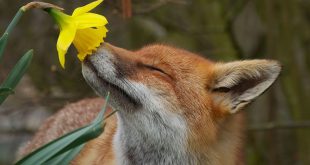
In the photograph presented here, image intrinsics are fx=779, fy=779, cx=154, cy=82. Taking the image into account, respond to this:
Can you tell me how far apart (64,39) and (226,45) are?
635 cm

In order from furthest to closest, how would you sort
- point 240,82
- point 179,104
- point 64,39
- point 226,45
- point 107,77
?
point 226,45 → point 240,82 → point 179,104 → point 107,77 → point 64,39

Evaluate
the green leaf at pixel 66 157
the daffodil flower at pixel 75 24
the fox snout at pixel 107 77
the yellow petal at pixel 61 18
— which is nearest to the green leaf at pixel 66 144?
the green leaf at pixel 66 157

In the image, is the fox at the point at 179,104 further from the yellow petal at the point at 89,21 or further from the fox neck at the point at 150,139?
the yellow petal at the point at 89,21

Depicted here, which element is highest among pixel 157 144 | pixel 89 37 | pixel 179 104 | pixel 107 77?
pixel 89 37

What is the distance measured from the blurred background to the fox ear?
3.38 m

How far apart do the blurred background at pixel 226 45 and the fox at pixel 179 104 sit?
338 centimetres

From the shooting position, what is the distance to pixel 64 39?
3.24m

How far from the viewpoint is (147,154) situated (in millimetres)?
4820

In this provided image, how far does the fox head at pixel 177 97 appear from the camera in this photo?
14.9 ft

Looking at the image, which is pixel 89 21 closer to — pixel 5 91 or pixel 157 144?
pixel 5 91

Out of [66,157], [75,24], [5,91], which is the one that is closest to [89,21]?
[75,24]

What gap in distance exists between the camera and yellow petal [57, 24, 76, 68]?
3.19 meters

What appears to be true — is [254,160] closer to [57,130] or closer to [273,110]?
[273,110]

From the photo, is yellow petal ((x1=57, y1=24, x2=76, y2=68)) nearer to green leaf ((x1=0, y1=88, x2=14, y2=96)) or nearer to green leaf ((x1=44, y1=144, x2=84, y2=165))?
green leaf ((x1=0, y1=88, x2=14, y2=96))
